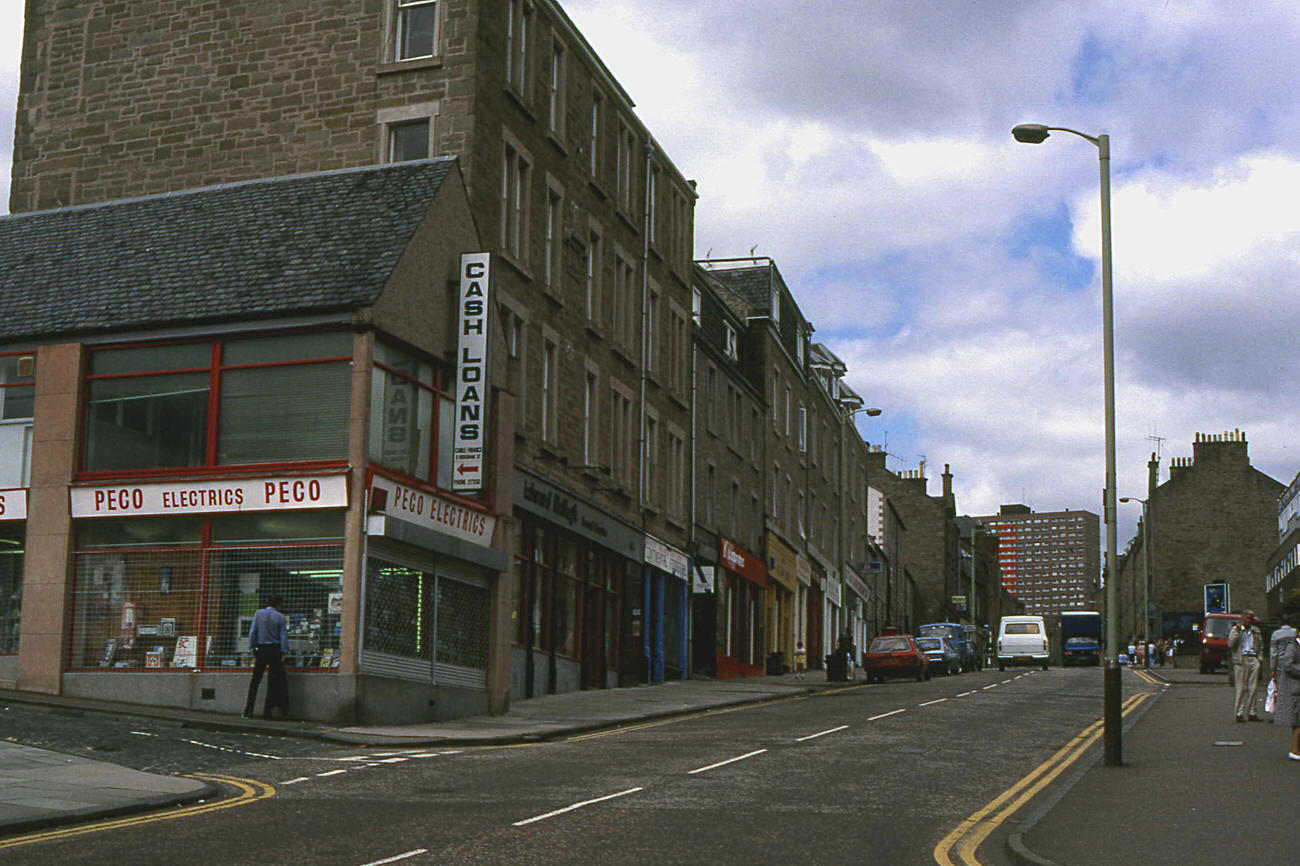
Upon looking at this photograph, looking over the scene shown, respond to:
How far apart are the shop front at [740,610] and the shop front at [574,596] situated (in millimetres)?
6205

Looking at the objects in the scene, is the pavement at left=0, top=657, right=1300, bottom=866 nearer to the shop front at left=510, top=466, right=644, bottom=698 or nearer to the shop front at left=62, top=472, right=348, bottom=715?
the shop front at left=62, top=472, right=348, bottom=715

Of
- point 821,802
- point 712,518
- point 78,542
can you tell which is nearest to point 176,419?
point 78,542

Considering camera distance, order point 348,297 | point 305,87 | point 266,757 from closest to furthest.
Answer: point 266,757, point 348,297, point 305,87

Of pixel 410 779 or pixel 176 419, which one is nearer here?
pixel 410 779

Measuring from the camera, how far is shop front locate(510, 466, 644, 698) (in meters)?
30.3

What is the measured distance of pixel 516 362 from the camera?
3042 centimetres

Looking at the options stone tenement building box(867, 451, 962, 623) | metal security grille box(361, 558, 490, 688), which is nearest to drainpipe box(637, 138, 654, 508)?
metal security grille box(361, 558, 490, 688)

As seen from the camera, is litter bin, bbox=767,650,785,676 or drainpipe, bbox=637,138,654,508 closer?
drainpipe, bbox=637,138,654,508

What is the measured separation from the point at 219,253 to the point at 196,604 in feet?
19.8

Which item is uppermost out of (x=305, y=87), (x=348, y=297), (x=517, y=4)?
(x=517, y=4)

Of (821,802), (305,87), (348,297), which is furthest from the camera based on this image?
(305,87)

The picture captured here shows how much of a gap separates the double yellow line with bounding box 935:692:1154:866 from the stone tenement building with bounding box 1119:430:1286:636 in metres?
77.2

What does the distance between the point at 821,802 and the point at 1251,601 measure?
87.3m

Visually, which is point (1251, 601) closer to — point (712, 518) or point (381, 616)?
point (712, 518)
